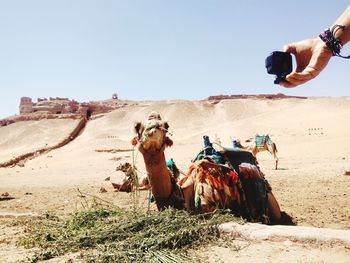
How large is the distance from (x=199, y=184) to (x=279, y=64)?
2.36 metres

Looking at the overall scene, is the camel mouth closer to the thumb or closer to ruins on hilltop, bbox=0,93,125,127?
the thumb

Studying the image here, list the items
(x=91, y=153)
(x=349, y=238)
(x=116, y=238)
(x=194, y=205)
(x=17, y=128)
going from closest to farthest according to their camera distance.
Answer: (x=349, y=238) < (x=116, y=238) < (x=194, y=205) < (x=91, y=153) < (x=17, y=128)

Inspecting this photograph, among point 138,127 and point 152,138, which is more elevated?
point 138,127

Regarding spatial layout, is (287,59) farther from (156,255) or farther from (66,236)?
(66,236)

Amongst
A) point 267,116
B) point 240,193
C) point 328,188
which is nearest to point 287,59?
point 240,193

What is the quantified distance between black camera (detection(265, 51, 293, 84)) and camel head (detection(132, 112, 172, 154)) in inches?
63.1

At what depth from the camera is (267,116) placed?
46656 mm

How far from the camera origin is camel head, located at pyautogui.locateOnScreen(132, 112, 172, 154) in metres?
4.12

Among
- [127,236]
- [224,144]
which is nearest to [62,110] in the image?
[224,144]

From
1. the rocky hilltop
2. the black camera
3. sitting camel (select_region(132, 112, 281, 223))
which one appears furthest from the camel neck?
the rocky hilltop

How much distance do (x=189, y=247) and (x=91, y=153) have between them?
89.7 ft

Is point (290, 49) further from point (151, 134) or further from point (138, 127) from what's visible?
point (138, 127)

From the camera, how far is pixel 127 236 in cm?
380

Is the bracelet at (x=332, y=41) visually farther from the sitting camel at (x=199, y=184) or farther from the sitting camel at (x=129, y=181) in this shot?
the sitting camel at (x=129, y=181)
